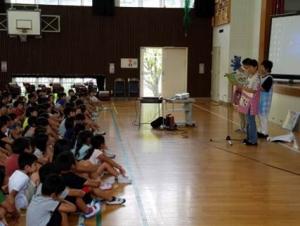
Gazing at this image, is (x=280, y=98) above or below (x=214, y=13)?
below

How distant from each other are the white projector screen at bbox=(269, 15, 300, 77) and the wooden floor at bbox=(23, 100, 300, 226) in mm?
1629

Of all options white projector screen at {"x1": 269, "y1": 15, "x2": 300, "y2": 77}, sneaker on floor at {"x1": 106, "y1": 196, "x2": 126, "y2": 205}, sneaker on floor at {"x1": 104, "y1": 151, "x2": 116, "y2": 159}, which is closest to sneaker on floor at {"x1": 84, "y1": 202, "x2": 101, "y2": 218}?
sneaker on floor at {"x1": 106, "y1": 196, "x2": 126, "y2": 205}

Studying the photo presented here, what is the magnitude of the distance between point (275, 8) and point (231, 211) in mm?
8326

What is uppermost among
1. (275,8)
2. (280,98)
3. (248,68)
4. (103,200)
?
(275,8)

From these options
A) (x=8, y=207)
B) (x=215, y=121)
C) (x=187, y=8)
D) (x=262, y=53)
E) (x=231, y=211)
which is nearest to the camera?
(x=8, y=207)

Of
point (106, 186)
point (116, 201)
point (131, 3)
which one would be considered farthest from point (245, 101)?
point (131, 3)

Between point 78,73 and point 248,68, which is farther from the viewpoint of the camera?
point 78,73

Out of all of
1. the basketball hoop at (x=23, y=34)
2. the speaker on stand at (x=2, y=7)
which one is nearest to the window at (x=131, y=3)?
the speaker on stand at (x=2, y=7)

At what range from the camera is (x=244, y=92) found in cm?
737

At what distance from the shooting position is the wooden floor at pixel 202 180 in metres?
4.05

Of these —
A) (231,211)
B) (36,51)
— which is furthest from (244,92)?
(36,51)

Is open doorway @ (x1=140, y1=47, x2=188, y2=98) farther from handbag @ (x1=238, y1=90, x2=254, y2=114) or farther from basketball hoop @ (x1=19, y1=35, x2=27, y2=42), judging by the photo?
handbag @ (x1=238, y1=90, x2=254, y2=114)

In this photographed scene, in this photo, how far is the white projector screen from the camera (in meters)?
9.31

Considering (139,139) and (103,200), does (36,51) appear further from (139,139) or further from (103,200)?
(103,200)
